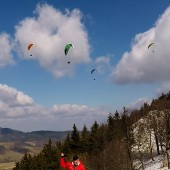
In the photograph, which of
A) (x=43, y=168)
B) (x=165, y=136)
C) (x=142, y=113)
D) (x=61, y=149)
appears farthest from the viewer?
(x=142, y=113)

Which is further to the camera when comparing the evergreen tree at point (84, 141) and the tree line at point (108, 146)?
the evergreen tree at point (84, 141)

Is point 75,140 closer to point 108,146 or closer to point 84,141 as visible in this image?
point 84,141

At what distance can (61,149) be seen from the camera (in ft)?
324

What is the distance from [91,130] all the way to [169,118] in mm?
29775

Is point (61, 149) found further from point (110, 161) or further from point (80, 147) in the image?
point (110, 161)

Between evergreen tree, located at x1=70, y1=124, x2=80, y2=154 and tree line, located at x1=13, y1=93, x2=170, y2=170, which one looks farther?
evergreen tree, located at x1=70, y1=124, x2=80, y2=154

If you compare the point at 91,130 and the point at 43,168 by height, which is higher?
the point at 91,130

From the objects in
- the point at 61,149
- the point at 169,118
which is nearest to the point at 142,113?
the point at 61,149

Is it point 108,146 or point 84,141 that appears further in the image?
point 84,141

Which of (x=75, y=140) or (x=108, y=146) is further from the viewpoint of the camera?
(x=75, y=140)

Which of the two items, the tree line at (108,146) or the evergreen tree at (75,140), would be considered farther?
the evergreen tree at (75,140)

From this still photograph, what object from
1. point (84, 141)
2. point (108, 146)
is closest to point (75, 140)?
point (84, 141)

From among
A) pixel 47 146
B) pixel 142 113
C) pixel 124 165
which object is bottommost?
pixel 124 165

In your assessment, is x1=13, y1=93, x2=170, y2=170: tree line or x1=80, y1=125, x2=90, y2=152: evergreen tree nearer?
x1=13, y1=93, x2=170, y2=170: tree line
